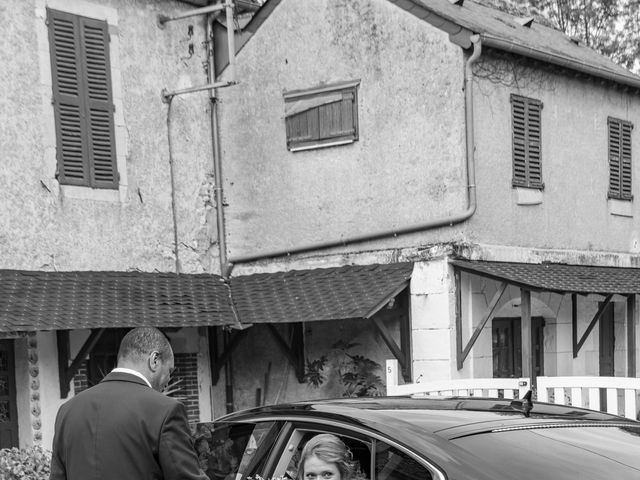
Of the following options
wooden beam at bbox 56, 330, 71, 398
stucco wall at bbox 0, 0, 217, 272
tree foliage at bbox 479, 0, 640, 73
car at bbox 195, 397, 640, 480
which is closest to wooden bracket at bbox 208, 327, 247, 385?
stucco wall at bbox 0, 0, 217, 272

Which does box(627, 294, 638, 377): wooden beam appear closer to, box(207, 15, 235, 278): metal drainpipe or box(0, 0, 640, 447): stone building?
box(0, 0, 640, 447): stone building

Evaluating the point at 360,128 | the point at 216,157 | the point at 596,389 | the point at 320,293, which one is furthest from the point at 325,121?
the point at 596,389

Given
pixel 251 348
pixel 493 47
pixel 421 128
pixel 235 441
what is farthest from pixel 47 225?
pixel 235 441

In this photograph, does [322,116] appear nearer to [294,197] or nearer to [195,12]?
[294,197]

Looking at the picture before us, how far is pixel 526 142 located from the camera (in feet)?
40.0

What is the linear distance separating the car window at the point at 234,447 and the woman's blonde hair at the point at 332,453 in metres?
0.47

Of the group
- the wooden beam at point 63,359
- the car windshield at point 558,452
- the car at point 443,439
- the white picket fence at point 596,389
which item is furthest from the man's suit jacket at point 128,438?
the wooden beam at point 63,359

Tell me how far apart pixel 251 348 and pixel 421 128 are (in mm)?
4148

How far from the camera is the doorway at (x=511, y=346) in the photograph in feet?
42.2

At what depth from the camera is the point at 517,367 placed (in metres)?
13.1

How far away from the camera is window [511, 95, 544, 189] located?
1203cm

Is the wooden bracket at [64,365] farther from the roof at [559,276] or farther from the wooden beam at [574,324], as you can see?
the wooden beam at [574,324]

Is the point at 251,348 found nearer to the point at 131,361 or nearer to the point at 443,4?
the point at 443,4

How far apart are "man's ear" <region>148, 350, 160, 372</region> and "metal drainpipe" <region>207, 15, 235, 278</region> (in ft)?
28.7
